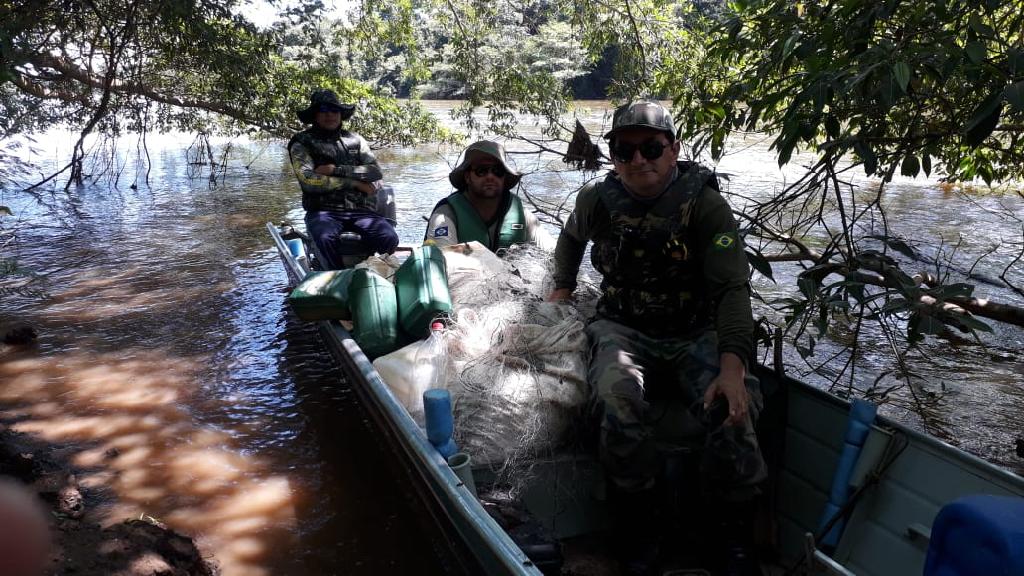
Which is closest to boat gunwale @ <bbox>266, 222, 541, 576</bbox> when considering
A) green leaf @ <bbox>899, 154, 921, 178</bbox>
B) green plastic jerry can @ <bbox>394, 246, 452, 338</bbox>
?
green plastic jerry can @ <bbox>394, 246, 452, 338</bbox>

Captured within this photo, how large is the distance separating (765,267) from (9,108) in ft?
18.2

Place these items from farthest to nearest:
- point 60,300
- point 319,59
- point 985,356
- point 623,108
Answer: point 319,59
point 60,300
point 985,356
point 623,108

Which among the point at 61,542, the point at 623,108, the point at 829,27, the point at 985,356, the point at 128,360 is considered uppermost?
the point at 829,27

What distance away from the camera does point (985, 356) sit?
5.96 m

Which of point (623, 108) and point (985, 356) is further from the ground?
point (623, 108)

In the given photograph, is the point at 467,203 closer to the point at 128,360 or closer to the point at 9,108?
the point at 128,360

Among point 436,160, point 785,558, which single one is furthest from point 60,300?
point 436,160

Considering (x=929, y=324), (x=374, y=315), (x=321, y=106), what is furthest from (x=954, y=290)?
(x=321, y=106)

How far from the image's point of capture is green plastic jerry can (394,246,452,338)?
3592mm

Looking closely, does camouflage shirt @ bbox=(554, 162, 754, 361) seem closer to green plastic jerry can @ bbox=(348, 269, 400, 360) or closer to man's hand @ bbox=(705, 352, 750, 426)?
man's hand @ bbox=(705, 352, 750, 426)

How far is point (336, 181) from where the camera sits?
20.0 ft

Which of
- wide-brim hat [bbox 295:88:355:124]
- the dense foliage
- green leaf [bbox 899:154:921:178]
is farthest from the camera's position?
wide-brim hat [bbox 295:88:355:124]

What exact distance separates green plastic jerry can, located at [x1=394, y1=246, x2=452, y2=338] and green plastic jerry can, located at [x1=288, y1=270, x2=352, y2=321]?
16.9 inches

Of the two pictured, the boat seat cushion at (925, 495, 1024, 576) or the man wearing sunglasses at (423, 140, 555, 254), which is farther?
the man wearing sunglasses at (423, 140, 555, 254)
